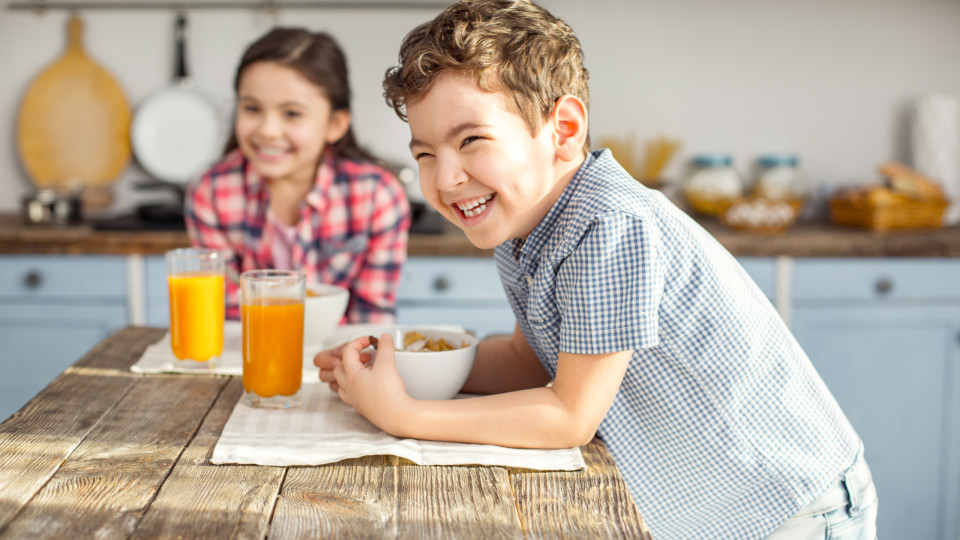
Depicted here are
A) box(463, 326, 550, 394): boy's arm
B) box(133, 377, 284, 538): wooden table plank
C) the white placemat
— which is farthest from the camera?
box(463, 326, 550, 394): boy's arm

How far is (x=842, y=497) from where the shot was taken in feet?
3.08

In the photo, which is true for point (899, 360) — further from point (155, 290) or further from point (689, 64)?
point (155, 290)

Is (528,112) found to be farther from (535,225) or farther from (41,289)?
(41,289)

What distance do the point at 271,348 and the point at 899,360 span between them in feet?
6.27

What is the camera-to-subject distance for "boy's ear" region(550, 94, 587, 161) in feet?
3.10

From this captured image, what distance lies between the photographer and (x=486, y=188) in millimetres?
921

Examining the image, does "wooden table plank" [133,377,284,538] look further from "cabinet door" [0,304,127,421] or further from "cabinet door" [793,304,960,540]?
"cabinet door" [793,304,960,540]

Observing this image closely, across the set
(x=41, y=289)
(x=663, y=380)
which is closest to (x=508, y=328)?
(x=41, y=289)

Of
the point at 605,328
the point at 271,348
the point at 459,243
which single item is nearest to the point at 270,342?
the point at 271,348

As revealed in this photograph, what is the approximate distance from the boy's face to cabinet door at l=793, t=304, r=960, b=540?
1566 mm

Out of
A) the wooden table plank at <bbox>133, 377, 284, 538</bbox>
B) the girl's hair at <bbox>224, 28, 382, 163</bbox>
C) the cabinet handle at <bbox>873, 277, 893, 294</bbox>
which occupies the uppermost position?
the girl's hair at <bbox>224, 28, 382, 163</bbox>

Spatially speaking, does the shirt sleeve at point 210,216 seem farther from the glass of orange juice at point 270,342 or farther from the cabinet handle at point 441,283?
the glass of orange juice at point 270,342

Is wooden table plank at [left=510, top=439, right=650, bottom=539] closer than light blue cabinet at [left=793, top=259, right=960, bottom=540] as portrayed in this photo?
Yes

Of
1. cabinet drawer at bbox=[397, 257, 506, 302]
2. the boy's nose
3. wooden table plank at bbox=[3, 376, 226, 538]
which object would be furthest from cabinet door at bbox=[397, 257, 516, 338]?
the boy's nose
